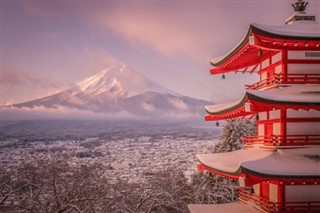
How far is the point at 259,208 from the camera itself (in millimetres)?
11211

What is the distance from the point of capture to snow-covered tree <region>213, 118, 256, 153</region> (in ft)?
93.8

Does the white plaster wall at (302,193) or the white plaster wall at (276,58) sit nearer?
the white plaster wall at (302,193)

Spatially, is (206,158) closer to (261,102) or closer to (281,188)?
(281,188)

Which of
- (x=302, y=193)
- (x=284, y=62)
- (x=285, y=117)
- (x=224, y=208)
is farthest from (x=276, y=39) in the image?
(x=224, y=208)

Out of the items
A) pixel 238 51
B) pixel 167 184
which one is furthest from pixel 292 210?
pixel 167 184

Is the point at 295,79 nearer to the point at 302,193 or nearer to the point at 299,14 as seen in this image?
the point at 299,14

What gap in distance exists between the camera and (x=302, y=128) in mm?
10086

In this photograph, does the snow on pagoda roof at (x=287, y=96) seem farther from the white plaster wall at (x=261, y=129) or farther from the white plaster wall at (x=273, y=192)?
the white plaster wall at (x=273, y=192)

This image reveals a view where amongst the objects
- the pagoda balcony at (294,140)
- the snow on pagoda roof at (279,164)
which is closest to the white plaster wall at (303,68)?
the pagoda balcony at (294,140)

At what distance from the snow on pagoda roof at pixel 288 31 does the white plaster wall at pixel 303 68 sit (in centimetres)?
92

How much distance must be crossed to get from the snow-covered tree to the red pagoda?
56.4 feet

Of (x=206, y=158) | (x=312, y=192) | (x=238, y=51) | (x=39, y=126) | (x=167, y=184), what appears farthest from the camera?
(x=39, y=126)

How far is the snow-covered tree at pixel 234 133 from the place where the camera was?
28.6 metres

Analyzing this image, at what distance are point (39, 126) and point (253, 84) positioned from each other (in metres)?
161
